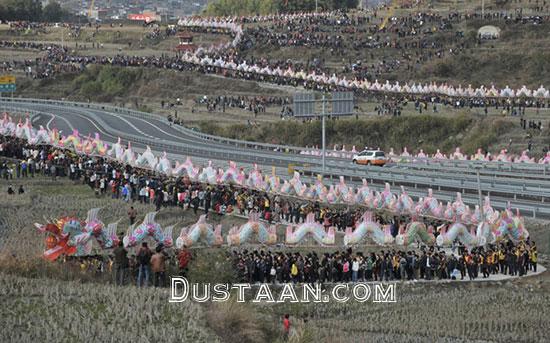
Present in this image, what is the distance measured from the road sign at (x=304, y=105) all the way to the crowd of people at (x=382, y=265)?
32.2 m

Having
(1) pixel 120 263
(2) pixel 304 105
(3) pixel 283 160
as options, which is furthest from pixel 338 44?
(1) pixel 120 263

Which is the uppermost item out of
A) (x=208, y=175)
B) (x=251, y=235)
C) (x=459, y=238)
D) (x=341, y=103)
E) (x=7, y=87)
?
(x=341, y=103)

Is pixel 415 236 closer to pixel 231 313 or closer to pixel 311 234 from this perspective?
pixel 311 234

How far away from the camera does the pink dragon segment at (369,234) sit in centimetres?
4581

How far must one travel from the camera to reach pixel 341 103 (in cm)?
7719

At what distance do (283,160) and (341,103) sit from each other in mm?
5796

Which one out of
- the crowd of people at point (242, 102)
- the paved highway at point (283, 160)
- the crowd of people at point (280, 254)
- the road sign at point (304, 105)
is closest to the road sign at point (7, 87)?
the paved highway at point (283, 160)

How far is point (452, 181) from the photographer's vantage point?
65.6 m

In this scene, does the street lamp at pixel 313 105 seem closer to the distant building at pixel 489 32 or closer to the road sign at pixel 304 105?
the road sign at pixel 304 105

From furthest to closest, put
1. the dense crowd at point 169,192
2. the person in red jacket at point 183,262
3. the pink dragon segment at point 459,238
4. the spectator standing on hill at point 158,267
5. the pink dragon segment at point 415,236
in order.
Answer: the dense crowd at point 169,192 < the pink dragon segment at point 415,236 < the pink dragon segment at point 459,238 < the person in red jacket at point 183,262 < the spectator standing on hill at point 158,267

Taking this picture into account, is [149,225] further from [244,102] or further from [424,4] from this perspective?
[424,4]

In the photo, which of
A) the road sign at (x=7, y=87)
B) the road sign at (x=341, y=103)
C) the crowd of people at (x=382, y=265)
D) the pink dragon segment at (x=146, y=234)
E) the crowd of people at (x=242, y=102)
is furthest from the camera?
the road sign at (x=7, y=87)

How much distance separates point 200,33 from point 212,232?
404 ft

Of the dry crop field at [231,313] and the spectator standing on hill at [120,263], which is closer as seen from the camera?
the dry crop field at [231,313]
